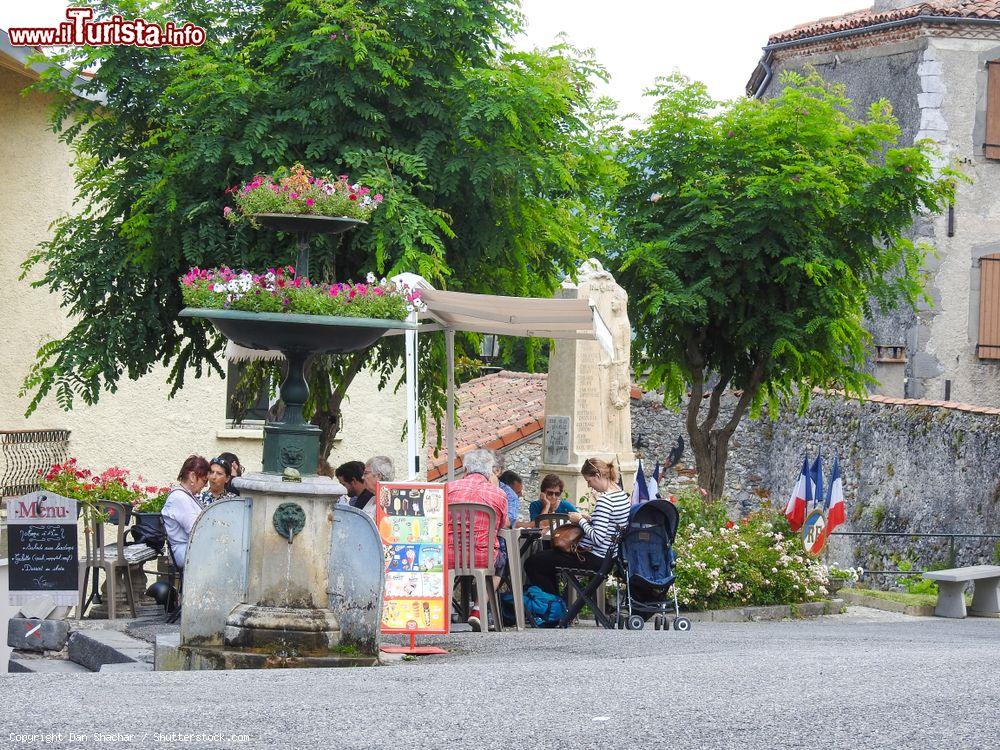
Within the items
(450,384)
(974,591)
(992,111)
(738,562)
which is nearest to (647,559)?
(450,384)

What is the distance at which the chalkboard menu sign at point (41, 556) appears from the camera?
378 inches

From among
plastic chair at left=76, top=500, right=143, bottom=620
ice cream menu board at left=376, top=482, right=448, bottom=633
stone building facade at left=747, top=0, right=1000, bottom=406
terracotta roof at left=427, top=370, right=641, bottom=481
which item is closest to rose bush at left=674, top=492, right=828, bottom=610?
ice cream menu board at left=376, top=482, right=448, bottom=633

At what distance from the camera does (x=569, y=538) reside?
1110 cm

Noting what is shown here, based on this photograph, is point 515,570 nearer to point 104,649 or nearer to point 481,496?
point 481,496

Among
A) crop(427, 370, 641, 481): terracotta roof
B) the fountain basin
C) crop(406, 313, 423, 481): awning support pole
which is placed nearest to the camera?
the fountain basin

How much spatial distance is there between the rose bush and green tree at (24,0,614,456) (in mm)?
2948

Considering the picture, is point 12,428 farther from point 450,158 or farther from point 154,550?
point 450,158

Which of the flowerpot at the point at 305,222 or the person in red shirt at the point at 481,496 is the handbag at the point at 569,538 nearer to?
the person in red shirt at the point at 481,496

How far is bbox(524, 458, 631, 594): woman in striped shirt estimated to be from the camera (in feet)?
36.1

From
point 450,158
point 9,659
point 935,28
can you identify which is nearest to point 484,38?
point 450,158

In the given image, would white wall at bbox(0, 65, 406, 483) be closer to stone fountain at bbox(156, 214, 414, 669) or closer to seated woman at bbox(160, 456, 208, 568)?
seated woman at bbox(160, 456, 208, 568)

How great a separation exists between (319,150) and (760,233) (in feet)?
21.6

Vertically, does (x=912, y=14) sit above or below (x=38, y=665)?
above

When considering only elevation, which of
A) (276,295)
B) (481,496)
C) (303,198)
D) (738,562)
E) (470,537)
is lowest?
(738,562)
